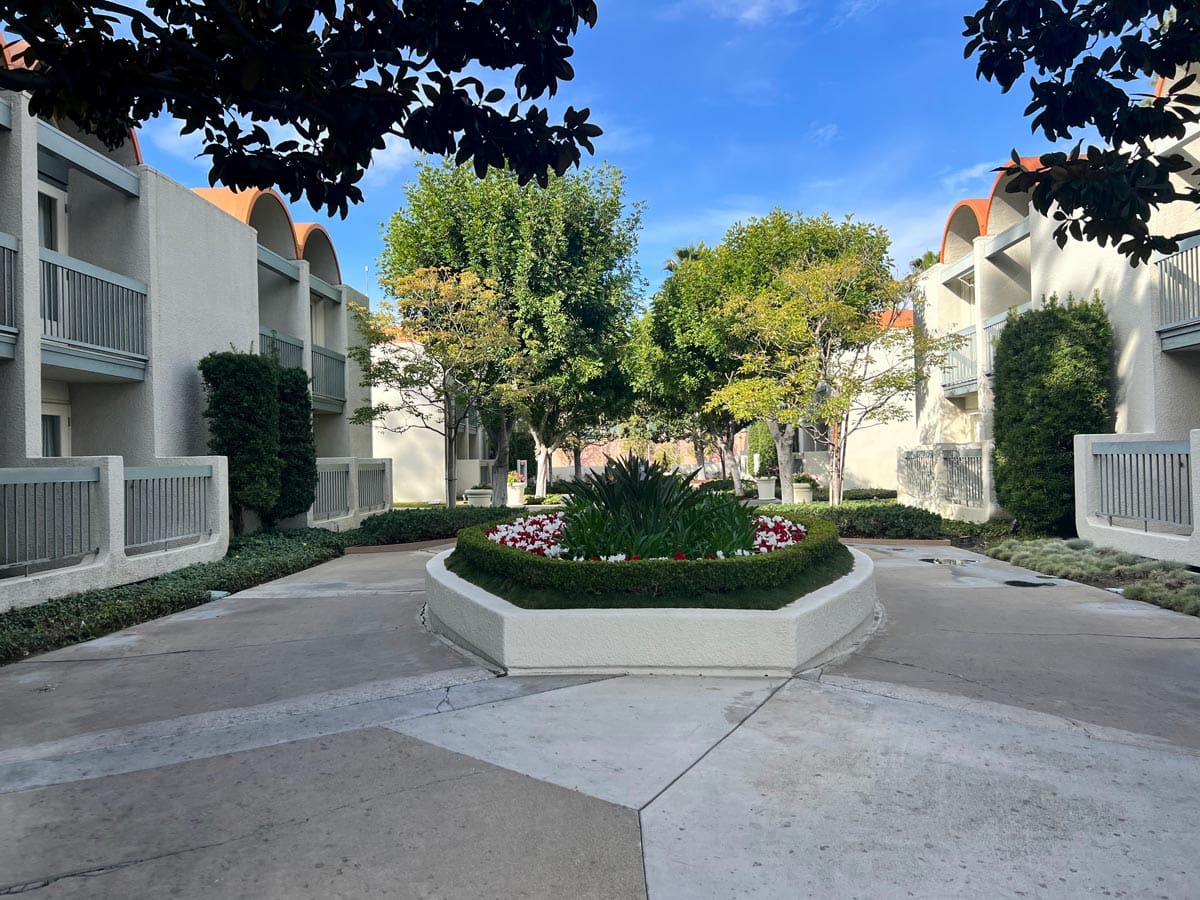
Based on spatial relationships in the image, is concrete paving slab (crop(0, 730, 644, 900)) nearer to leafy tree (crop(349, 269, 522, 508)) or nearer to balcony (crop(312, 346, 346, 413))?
leafy tree (crop(349, 269, 522, 508))

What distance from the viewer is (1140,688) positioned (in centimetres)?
541

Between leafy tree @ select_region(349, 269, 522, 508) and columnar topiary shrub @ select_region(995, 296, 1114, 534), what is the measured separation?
11.1 metres

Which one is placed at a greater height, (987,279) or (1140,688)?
(987,279)

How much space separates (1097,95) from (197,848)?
565 centimetres

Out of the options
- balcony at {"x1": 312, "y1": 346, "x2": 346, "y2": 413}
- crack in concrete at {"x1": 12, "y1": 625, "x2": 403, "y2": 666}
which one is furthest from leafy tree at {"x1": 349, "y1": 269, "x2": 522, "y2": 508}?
crack in concrete at {"x1": 12, "y1": 625, "x2": 403, "y2": 666}

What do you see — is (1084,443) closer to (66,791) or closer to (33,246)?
(66,791)

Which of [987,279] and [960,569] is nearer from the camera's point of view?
[960,569]

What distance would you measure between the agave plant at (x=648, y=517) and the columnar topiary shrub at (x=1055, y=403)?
794 cm

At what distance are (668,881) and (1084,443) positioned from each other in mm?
12267

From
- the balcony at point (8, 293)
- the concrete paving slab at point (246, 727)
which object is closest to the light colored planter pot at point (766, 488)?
the balcony at point (8, 293)

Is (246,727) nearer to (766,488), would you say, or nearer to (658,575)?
(658,575)

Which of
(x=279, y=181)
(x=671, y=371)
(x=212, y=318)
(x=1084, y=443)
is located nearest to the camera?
(x=279, y=181)

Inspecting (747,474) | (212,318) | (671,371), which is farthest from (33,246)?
(747,474)

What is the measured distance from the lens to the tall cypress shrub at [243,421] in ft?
42.4
